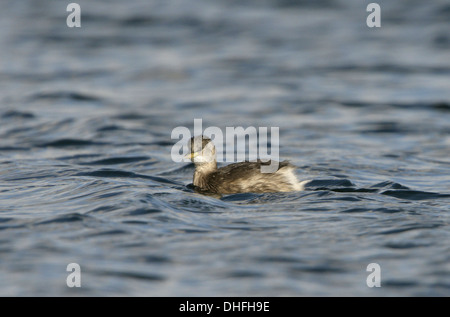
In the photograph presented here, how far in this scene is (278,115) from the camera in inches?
581

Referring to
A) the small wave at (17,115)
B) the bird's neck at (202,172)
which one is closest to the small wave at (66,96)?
the small wave at (17,115)

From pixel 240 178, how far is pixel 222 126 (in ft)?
15.4

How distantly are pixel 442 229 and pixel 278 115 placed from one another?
717 centimetres

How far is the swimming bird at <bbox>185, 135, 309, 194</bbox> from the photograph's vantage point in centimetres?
949

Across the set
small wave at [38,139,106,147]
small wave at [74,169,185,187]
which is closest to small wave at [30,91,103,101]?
small wave at [38,139,106,147]

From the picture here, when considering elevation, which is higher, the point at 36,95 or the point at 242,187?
the point at 36,95

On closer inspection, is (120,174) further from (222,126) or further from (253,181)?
(222,126)

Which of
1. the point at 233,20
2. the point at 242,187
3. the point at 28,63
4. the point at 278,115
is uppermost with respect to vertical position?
the point at 233,20

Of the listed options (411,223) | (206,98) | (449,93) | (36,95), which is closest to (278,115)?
(206,98)

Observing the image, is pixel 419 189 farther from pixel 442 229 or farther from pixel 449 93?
pixel 449 93

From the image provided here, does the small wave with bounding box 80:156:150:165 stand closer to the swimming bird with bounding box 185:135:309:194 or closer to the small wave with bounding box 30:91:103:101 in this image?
the swimming bird with bounding box 185:135:309:194

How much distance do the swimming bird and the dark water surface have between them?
0.88 ft
